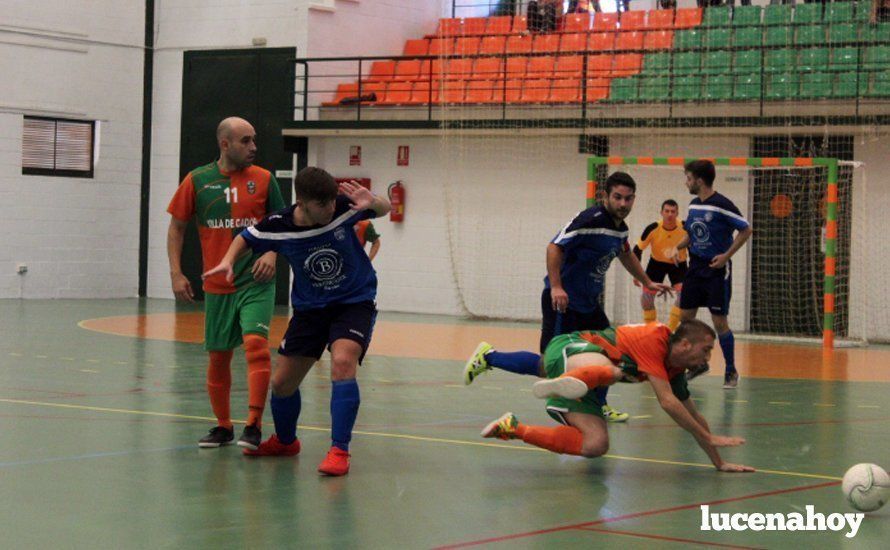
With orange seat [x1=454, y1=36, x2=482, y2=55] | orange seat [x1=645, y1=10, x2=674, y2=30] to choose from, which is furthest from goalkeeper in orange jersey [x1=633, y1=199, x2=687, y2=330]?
orange seat [x1=454, y1=36, x2=482, y2=55]

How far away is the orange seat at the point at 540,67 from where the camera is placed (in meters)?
23.2

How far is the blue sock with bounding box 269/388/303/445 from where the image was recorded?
297 inches

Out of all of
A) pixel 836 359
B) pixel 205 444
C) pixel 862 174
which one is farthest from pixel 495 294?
pixel 205 444

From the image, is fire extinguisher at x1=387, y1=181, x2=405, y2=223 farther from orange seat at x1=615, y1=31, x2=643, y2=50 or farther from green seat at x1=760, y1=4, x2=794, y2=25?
green seat at x1=760, y1=4, x2=794, y2=25

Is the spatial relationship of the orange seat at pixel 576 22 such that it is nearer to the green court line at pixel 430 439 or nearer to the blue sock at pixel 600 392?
the green court line at pixel 430 439

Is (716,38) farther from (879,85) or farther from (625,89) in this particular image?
(879,85)

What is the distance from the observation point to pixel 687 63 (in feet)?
70.6

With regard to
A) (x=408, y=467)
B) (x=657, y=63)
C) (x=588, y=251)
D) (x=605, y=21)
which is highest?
(x=605, y=21)

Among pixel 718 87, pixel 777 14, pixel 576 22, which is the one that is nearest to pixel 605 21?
pixel 576 22

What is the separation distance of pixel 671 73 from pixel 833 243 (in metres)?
4.77

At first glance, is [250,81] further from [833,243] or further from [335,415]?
[335,415]

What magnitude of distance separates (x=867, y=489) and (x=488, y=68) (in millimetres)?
18659

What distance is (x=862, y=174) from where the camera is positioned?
64.1 ft

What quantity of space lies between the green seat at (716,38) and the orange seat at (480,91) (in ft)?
12.2
